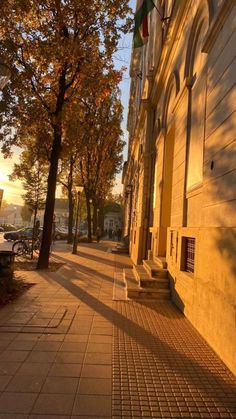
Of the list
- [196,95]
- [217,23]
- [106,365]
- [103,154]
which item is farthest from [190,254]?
[103,154]

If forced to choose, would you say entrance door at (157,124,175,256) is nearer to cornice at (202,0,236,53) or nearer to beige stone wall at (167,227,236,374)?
beige stone wall at (167,227,236,374)

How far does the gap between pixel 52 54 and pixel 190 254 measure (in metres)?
7.85

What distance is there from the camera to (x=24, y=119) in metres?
13.4

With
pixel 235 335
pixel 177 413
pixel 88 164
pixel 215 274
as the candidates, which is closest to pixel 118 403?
pixel 177 413

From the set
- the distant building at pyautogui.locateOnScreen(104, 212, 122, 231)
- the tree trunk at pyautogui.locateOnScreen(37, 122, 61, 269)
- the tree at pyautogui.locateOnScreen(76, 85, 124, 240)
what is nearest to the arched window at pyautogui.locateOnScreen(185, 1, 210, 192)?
the tree trunk at pyautogui.locateOnScreen(37, 122, 61, 269)

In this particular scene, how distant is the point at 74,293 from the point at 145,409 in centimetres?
574

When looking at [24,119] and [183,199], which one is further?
[24,119]

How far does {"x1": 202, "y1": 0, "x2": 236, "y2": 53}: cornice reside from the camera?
17.3 feet

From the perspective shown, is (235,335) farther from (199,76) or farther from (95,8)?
(95,8)

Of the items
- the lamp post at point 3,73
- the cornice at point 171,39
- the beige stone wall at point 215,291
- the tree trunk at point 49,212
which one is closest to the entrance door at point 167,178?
the cornice at point 171,39

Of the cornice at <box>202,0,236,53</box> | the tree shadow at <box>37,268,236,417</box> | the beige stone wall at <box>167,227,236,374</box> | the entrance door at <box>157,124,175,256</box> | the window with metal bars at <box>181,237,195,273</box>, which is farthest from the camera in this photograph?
the entrance door at <box>157,124,175,256</box>

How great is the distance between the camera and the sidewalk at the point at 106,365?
3.49 meters

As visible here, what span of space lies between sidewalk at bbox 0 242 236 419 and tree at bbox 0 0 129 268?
6769 mm

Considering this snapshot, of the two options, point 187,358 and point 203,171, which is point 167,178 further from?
point 187,358
